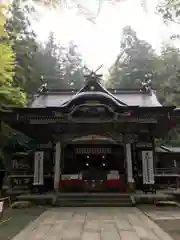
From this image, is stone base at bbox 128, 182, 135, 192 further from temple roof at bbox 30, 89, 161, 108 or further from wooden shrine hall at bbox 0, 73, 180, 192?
temple roof at bbox 30, 89, 161, 108

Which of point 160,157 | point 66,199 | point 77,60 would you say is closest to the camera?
point 66,199

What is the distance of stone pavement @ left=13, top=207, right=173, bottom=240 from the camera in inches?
220

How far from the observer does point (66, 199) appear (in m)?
10.8

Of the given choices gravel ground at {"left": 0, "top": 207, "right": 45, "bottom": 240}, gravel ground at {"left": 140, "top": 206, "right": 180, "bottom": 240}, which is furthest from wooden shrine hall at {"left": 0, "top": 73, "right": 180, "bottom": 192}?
gravel ground at {"left": 0, "top": 207, "right": 45, "bottom": 240}

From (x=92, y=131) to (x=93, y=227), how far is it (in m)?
7.06

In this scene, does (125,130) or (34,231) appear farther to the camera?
(125,130)

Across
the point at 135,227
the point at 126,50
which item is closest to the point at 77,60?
the point at 126,50

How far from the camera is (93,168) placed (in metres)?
15.8

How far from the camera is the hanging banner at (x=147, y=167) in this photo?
12031 millimetres

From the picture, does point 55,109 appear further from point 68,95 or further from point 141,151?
point 68,95

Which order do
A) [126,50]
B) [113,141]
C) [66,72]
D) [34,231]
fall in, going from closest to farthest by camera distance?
1. [34,231]
2. [113,141]
3. [126,50]
4. [66,72]

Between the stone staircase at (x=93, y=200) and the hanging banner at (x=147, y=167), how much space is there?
1602 mm

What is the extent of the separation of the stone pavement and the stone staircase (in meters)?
1.74

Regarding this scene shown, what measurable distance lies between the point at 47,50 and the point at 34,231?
47.2 m
